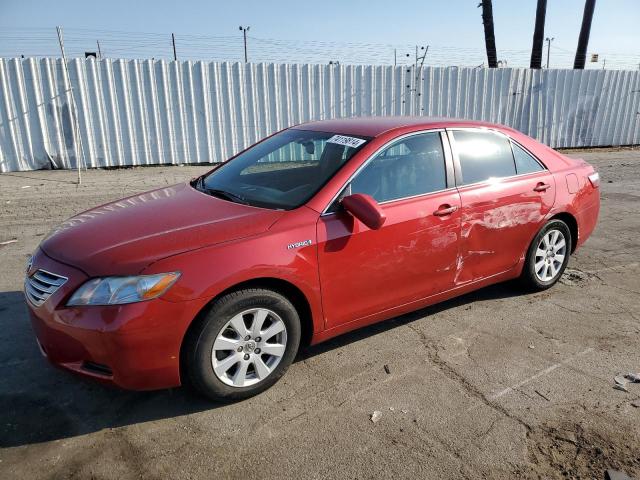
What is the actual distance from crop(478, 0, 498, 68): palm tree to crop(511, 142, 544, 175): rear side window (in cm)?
1781

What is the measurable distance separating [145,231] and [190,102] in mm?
9718

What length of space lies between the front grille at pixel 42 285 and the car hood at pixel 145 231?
107 millimetres

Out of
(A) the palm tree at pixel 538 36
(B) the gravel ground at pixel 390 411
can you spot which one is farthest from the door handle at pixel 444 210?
(A) the palm tree at pixel 538 36

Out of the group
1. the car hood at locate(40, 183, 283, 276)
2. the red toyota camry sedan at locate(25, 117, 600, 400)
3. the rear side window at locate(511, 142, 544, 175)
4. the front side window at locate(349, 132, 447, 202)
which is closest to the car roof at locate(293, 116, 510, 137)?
the red toyota camry sedan at locate(25, 117, 600, 400)

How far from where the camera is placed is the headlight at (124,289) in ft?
8.48

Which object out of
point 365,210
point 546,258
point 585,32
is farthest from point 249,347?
point 585,32

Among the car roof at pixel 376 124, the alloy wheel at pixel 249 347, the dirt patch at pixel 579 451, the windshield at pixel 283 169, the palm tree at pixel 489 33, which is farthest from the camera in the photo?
the palm tree at pixel 489 33

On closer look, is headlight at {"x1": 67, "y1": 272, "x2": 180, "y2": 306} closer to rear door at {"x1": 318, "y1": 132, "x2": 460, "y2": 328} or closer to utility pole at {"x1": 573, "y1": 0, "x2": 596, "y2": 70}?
rear door at {"x1": 318, "y1": 132, "x2": 460, "y2": 328}

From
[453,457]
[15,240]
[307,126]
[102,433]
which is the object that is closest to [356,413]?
[453,457]

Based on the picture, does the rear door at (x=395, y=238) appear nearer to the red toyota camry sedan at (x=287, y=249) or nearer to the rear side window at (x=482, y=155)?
the red toyota camry sedan at (x=287, y=249)

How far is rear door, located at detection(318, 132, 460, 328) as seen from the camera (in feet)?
10.4

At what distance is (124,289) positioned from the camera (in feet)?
8.53

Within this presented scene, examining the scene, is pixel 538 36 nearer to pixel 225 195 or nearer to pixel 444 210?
pixel 444 210

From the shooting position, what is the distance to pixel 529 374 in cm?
329
